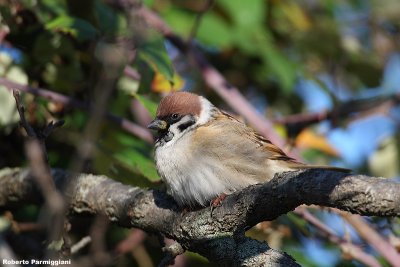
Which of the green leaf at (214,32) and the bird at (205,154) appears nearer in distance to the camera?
the bird at (205,154)

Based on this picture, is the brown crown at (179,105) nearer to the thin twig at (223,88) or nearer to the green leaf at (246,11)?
the thin twig at (223,88)

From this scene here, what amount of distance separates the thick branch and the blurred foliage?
0.21 meters

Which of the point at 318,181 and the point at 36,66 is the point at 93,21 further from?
the point at 318,181

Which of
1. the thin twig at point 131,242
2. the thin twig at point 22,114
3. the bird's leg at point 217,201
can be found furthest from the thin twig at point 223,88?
the thin twig at point 22,114

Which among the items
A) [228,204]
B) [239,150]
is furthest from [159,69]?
[228,204]

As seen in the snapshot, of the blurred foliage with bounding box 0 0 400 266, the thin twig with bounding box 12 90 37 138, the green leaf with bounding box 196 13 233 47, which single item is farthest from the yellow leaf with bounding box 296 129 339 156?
the thin twig with bounding box 12 90 37 138

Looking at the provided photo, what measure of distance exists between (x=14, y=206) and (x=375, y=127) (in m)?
3.24

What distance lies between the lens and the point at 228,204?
2406 millimetres

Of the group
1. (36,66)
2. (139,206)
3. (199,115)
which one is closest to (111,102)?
(36,66)

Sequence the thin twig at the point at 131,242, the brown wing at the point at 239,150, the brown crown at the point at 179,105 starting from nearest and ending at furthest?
1. the brown wing at the point at 239,150
2. the brown crown at the point at 179,105
3. the thin twig at the point at 131,242

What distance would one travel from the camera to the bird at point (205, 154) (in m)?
2.85

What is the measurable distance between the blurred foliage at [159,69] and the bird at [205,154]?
122mm

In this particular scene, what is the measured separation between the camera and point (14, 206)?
3.29m

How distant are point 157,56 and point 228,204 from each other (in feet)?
3.15
